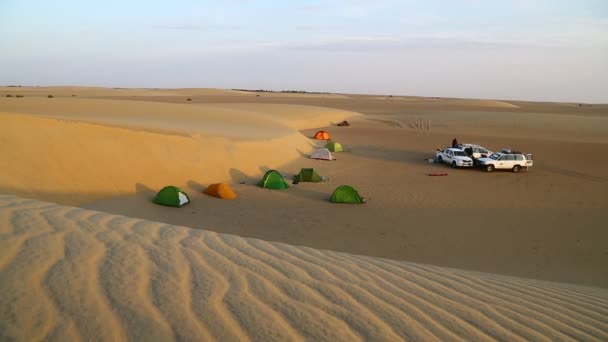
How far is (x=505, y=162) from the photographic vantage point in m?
23.1

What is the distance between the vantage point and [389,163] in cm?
2547

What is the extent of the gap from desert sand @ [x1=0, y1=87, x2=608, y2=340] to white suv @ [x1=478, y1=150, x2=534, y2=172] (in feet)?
2.97

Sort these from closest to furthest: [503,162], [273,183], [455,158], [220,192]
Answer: [220,192] < [273,183] < [503,162] < [455,158]

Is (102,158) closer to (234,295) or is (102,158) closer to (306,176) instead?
(306,176)

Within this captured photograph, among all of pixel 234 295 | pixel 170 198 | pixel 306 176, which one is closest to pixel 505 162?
pixel 306 176

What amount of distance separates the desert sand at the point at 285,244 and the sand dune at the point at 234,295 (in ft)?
0.06

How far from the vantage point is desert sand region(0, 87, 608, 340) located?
3504 mm

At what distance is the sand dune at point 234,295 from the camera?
3244 mm

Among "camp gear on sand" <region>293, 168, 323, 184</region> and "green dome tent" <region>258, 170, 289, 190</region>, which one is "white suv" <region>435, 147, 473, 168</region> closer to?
"camp gear on sand" <region>293, 168, 323, 184</region>

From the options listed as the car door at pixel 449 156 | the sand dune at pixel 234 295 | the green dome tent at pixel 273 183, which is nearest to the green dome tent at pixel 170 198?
the green dome tent at pixel 273 183

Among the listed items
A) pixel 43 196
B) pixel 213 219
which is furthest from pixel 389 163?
pixel 43 196

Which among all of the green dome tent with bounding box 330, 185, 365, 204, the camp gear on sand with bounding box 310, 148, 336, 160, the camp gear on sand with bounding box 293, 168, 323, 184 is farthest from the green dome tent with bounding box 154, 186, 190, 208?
the camp gear on sand with bounding box 310, 148, 336, 160

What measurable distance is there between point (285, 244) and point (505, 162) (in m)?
19.9

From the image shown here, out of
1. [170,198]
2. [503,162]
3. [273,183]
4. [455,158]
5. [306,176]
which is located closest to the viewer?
[170,198]
